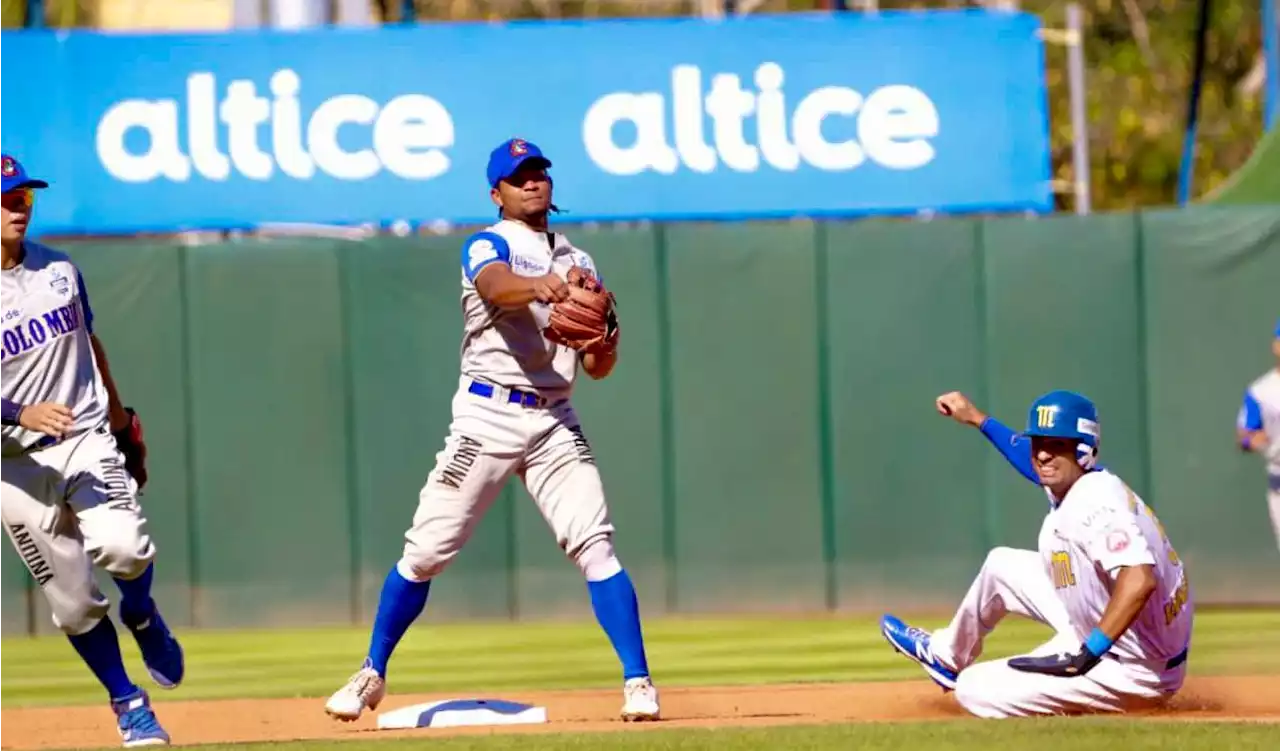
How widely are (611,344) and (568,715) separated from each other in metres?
1.40

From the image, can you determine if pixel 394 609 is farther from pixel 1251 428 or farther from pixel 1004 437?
pixel 1251 428

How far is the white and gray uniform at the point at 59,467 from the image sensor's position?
6711 millimetres

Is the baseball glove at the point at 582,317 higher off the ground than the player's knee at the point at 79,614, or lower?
higher

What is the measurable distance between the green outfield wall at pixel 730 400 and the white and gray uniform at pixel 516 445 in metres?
5.14

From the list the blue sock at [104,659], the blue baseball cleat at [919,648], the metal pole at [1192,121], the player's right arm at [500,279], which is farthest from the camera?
the metal pole at [1192,121]

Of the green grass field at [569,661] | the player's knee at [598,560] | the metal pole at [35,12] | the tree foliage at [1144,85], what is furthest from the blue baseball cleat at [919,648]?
the tree foliage at [1144,85]

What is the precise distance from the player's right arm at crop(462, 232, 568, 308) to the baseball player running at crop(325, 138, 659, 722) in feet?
0.04

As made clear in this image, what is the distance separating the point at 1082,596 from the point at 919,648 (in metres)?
0.79

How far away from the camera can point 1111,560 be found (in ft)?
21.4

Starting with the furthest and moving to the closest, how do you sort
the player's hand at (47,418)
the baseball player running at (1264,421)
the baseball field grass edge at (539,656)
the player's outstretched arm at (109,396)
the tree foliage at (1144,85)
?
the tree foliage at (1144,85)
the baseball player running at (1264,421)
the baseball field grass edge at (539,656)
the player's outstretched arm at (109,396)
the player's hand at (47,418)

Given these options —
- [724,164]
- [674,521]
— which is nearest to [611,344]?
[674,521]

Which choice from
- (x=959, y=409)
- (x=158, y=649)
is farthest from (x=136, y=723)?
(x=959, y=409)

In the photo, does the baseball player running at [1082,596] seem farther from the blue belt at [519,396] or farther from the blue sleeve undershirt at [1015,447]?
the blue belt at [519,396]

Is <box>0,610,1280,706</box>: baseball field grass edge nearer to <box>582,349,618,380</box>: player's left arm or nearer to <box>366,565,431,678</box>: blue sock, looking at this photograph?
<box>366,565,431,678</box>: blue sock
